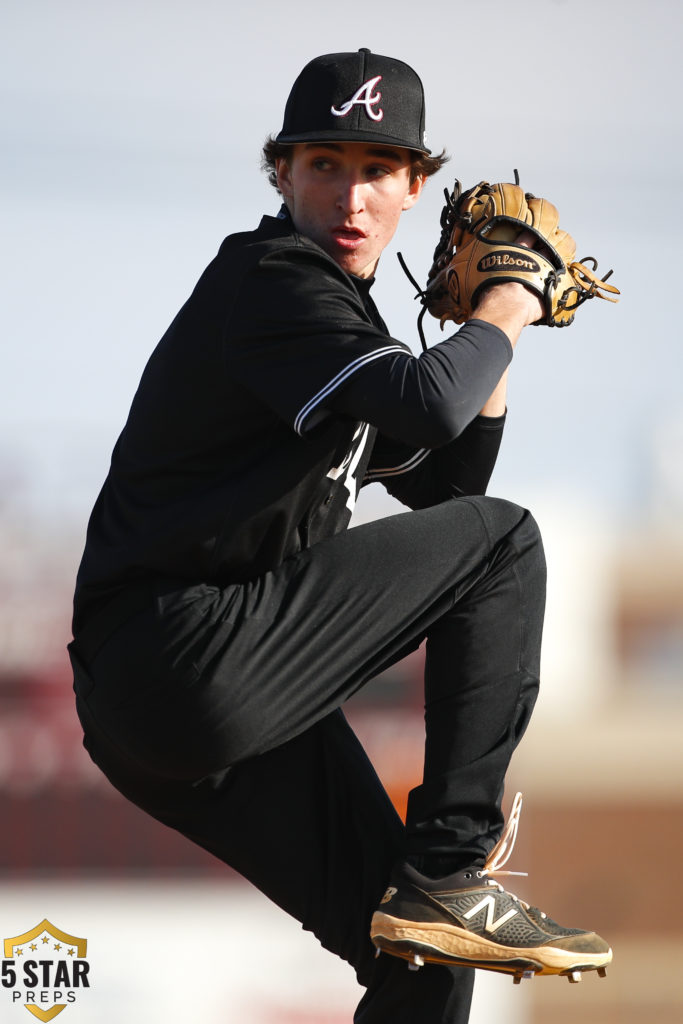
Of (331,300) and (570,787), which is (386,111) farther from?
(570,787)

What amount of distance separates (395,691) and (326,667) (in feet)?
58.4

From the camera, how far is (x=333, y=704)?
3.70 metres

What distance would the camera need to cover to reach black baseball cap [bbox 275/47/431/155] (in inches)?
150

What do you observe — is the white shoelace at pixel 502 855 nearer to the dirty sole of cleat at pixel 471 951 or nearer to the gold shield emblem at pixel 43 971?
the dirty sole of cleat at pixel 471 951

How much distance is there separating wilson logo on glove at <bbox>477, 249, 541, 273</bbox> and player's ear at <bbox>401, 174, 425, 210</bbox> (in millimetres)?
327

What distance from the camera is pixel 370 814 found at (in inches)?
155

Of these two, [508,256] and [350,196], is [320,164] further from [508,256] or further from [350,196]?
[508,256]

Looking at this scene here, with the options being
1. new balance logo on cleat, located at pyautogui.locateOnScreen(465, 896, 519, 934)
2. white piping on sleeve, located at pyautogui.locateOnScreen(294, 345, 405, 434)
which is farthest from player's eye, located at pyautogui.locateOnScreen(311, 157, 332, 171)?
new balance logo on cleat, located at pyautogui.locateOnScreen(465, 896, 519, 934)

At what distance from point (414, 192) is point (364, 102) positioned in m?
0.44

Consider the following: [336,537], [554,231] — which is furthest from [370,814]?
[554,231]

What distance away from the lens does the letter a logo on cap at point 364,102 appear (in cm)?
380

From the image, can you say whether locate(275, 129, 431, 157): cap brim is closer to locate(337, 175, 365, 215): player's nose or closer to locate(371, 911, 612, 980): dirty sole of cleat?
locate(337, 175, 365, 215): player's nose

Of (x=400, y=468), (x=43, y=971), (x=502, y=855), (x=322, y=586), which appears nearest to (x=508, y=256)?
(x=400, y=468)

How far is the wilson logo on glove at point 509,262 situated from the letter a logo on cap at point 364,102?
0.45 meters
